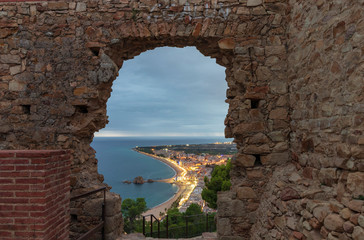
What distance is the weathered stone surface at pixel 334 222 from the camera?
2.30 m

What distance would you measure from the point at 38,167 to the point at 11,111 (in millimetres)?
2771

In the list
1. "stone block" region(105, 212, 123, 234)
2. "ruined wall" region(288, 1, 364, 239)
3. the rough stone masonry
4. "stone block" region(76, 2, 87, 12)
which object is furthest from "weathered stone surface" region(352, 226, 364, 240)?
"stone block" region(76, 2, 87, 12)

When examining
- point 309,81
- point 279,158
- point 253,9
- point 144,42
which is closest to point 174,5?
point 144,42

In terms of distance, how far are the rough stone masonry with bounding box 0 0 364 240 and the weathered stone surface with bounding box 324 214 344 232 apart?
3.03 ft

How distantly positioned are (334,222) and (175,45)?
4038 mm

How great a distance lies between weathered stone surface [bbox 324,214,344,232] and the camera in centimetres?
230

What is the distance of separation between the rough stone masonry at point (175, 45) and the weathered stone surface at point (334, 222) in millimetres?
925

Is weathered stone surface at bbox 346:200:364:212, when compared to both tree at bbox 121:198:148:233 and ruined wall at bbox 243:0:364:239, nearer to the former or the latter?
ruined wall at bbox 243:0:364:239

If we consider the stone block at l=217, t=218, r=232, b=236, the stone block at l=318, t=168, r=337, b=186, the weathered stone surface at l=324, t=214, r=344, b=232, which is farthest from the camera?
the stone block at l=217, t=218, r=232, b=236

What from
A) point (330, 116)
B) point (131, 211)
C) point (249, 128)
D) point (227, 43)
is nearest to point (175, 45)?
point (227, 43)

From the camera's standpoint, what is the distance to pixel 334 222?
2363 mm

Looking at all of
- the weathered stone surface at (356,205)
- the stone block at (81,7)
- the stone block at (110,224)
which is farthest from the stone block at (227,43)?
the stone block at (110,224)

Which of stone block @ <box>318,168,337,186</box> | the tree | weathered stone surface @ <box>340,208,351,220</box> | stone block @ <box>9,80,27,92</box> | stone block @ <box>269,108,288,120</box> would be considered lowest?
the tree

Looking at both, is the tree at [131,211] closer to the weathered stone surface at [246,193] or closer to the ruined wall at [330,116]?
the weathered stone surface at [246,193]
